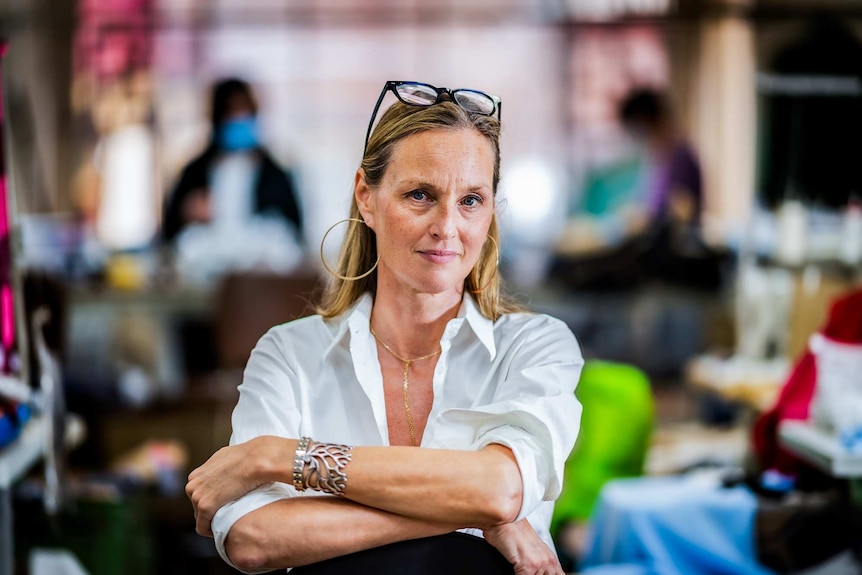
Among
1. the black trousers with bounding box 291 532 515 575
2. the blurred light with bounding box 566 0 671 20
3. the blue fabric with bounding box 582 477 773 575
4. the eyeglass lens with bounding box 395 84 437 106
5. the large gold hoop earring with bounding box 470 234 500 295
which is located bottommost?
the blue fabric with bounding box 582 477 773 575

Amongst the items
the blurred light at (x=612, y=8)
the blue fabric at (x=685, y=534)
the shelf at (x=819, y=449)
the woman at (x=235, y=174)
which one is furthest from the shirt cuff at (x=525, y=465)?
the blurred light at (x=612, y=8)

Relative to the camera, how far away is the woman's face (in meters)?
1.26

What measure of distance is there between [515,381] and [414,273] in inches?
6.7

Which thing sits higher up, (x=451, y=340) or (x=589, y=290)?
(x=451, y=340)

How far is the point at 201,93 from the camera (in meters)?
9.60

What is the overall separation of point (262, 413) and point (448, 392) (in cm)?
21

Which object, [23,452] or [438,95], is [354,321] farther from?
[23,452]

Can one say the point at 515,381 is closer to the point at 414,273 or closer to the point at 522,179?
the point at 414,273

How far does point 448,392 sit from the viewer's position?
4.38 feet

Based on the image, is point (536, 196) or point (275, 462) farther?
point (536, 196)

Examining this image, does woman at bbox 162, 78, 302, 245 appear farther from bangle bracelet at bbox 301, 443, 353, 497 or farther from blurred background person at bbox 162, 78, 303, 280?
bangle bracelet at bbox 301, 443, 353, 497

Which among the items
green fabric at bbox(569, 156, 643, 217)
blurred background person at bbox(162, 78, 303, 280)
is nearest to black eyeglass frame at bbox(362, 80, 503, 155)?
blurred background person at bbox(162, 78, 303, 280)

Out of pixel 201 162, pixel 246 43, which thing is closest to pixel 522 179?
pixel 246 43

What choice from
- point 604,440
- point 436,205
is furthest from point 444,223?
Answer: point 604,440
